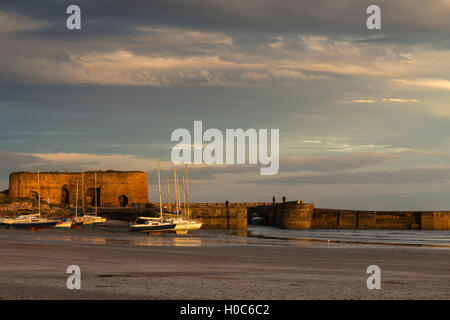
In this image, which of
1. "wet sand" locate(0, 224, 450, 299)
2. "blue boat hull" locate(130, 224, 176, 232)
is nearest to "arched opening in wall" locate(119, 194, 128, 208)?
"blue boat hull" locate(130, 224, 176, 232)

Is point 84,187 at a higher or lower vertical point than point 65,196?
higher

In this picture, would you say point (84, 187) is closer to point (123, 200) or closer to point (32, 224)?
point (123, 200)

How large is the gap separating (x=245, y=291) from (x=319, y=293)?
162 cm

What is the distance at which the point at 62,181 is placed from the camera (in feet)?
244

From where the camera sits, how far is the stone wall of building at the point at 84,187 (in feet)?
239

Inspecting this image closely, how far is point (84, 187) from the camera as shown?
74.4 meters

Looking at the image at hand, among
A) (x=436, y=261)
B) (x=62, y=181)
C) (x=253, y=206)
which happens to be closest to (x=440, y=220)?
(x=253, y=206)

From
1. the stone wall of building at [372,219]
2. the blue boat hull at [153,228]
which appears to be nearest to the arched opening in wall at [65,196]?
the stone wall of building at [372,219]

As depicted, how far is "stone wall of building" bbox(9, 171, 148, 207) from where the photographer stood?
2872 inches

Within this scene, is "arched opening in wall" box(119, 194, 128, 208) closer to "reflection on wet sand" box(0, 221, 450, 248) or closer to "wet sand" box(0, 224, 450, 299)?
"reflection on wet sand" box(0, 221, 450, 248)

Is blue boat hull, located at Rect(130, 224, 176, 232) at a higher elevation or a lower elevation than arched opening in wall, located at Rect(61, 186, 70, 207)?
lower

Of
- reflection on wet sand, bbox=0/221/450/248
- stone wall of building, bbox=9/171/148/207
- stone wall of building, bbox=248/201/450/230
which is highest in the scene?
stone wall of building, bbox=9/171/148/207

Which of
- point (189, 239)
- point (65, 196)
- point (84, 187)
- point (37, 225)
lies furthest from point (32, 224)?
point (65, 196)
